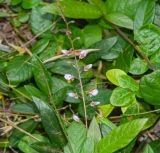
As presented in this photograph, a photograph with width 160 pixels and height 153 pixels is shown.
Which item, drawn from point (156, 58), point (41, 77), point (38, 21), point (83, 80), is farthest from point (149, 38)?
point (38, 21)

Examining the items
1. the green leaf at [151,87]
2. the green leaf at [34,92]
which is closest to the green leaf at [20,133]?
the green leaf at [34,92]

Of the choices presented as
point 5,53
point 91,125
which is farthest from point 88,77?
point 5,53

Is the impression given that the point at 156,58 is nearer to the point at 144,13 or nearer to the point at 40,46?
the point at 144,13

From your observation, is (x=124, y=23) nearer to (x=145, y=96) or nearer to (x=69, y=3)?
(x=69, y=3)

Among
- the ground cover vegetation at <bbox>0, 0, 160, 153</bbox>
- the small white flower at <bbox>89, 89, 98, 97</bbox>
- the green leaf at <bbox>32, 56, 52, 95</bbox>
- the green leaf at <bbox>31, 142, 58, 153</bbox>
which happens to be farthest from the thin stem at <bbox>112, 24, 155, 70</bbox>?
the green leaf at <bbox>31, 142, 58, 153</bbox>

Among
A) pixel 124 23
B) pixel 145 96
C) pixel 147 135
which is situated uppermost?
pixel 124 23

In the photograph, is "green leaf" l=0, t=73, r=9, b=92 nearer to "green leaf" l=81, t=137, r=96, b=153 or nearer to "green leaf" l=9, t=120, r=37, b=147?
"green leaf" l=9, t=120, r=37, b=147
